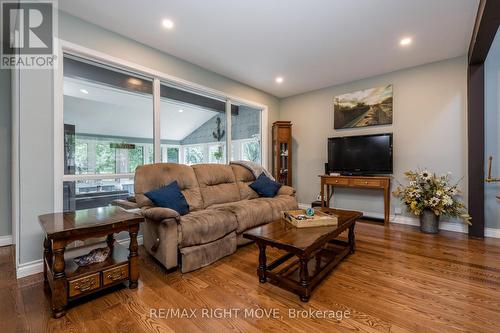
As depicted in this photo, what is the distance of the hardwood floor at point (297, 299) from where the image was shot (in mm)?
1479

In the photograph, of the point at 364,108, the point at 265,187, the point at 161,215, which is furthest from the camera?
the point at 364,108

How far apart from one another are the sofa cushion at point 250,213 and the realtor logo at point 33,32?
240cm

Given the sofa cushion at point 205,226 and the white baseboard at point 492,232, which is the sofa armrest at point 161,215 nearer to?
the sofa cushion at point 205,226

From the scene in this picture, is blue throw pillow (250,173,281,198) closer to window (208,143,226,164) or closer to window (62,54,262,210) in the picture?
window (208,143,226,164)

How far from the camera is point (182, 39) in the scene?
2.93 meters

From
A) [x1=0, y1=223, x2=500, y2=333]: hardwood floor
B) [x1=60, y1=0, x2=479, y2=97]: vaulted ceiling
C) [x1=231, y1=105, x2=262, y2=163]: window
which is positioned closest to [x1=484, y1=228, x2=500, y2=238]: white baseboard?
[x1=0, y1=223, x2=500, y2=333]: hardwood floor

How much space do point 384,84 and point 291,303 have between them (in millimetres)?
3966

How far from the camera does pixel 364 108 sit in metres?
4.24

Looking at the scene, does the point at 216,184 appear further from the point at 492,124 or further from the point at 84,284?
the point at 492,124

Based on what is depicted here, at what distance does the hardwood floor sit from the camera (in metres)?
1.48

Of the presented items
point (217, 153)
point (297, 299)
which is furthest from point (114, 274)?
point (217, 153)

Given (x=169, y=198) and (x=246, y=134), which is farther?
(x=246, y=134)

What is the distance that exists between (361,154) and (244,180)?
2.16 meters

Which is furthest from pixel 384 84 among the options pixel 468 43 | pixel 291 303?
pixel 291 303
